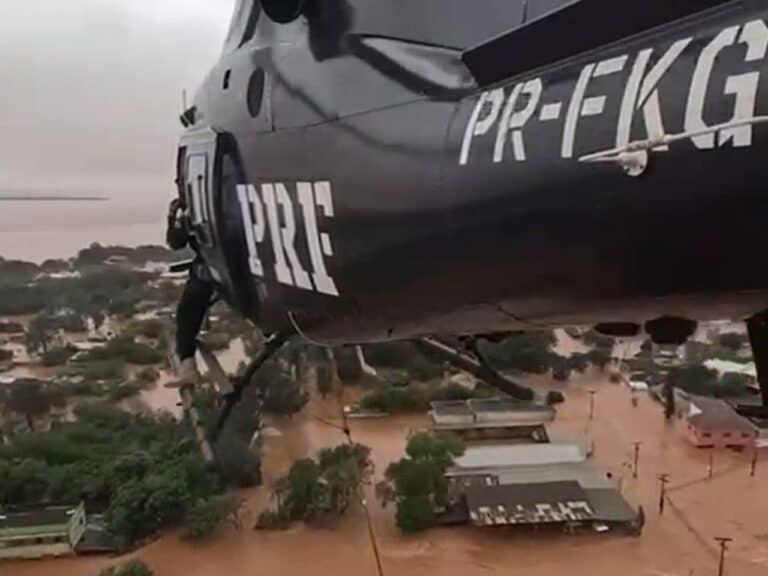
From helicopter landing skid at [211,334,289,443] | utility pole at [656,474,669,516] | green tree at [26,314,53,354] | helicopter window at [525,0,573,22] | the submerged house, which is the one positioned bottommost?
the submerged house

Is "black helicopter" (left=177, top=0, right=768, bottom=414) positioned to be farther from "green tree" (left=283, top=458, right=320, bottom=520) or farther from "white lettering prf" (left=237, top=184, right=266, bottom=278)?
"green tree" (left=283, top=458, right=320, bottom=520)

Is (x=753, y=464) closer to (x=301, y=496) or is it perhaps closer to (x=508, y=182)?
(x=301, y=496)

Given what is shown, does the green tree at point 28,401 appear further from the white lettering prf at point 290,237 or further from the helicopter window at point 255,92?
the white lettering prf at point 290,237

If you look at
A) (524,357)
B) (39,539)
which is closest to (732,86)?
(39,539)

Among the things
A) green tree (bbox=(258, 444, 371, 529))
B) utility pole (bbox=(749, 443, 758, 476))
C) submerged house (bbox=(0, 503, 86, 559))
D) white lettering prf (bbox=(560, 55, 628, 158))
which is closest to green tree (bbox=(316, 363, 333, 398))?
green tree (bbox=(258, 444, 371, 529))

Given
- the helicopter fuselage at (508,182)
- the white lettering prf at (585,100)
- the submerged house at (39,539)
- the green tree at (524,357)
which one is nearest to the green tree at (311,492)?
the submerged house at (39,539)

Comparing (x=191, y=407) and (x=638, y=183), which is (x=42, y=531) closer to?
(x=191, y=407)

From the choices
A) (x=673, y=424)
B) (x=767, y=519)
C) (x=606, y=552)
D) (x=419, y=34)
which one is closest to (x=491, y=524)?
(x=606, y=552)

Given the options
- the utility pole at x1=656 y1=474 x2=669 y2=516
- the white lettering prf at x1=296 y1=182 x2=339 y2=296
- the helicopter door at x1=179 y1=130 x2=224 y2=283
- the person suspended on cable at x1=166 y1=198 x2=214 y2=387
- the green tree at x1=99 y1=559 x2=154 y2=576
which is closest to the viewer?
the white lettering prf at x1=296 y1=182 x2=339 y2=296
